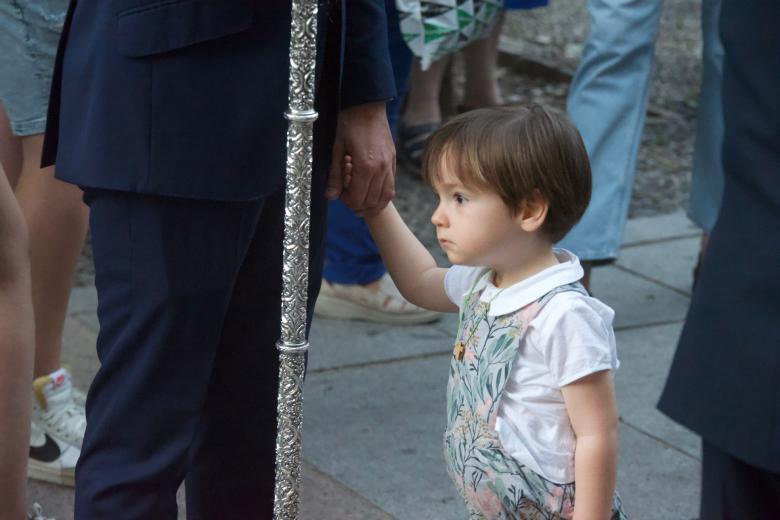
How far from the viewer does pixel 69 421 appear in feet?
11.2

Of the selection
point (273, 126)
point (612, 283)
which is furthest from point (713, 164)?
point (273, 126)

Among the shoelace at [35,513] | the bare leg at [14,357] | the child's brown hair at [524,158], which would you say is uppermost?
the child's brown hair at [524,158]

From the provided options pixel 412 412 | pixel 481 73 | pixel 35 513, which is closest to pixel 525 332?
pixel 35 513

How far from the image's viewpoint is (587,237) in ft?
13.9

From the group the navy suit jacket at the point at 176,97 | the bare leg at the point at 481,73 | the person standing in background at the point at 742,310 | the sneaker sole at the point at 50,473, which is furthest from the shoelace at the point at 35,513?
the bare leg at the point at 481,73

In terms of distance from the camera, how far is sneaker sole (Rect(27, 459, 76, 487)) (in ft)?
10.9

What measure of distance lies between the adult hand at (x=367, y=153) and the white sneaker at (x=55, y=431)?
1215 millimetres

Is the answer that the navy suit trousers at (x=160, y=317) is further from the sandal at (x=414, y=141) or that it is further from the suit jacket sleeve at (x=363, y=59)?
the sandal at (x=414, y=141)

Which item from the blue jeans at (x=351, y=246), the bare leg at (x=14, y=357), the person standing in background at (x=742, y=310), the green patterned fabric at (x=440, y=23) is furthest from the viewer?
the blue jeans at (x=351, y=246)

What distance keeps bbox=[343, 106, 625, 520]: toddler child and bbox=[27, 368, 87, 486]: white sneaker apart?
136 centimetres

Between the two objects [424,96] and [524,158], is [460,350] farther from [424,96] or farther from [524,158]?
[424,96]

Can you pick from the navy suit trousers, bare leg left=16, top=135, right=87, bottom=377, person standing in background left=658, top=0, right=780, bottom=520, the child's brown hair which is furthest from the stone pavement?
person standing in background left=658, top=0, right=780, bottom=520

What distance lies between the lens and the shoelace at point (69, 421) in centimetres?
338

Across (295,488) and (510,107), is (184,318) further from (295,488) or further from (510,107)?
(510,107)
